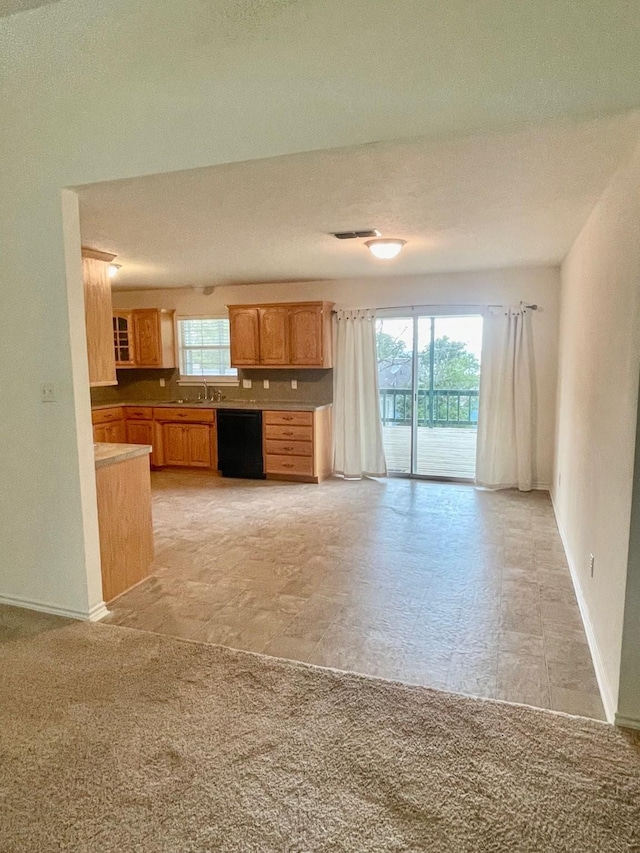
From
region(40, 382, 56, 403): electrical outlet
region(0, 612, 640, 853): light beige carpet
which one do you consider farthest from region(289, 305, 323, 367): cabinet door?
region(0, 612, 640, 853): light beige carpet

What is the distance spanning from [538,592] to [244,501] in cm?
301

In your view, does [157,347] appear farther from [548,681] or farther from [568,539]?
[548,681]

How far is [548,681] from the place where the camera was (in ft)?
7.55

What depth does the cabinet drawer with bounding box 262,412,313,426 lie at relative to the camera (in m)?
5.98

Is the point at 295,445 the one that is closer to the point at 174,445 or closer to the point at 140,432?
the point at 174,445

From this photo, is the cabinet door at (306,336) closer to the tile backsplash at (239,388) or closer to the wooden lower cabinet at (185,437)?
the tile backsplash at (239,388)

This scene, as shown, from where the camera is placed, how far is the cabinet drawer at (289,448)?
6.02 m

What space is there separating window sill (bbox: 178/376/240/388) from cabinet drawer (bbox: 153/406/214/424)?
0.66 m

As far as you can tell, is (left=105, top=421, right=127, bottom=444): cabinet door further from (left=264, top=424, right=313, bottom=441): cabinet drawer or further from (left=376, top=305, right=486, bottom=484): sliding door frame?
(left=376, top=305, right=486, bottom=484): sliding door frame

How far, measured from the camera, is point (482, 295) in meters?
5.71

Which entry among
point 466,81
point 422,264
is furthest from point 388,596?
point 422,264

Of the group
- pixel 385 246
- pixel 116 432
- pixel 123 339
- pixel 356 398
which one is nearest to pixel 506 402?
pixel 356 398

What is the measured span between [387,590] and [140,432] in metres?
4.65

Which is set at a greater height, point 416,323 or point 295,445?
point 416,323
